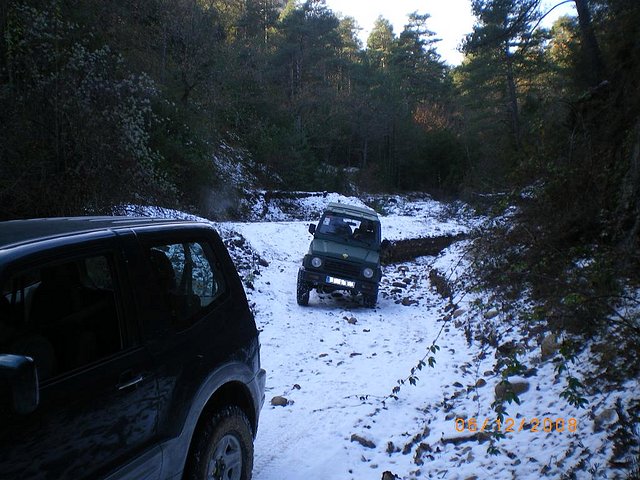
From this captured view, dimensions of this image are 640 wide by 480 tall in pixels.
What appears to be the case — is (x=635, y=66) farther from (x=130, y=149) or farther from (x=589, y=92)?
(x=130, y=149)

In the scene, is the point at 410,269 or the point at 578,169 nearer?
the point at 578,169

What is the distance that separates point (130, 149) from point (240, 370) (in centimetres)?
787

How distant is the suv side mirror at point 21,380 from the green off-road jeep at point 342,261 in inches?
300

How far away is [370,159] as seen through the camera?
44844 mm

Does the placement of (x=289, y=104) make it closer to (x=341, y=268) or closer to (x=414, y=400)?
(x=341, y=268)

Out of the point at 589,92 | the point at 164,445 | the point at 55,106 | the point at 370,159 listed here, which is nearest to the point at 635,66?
the point at 589,92

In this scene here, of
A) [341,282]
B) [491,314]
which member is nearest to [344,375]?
[491,314]

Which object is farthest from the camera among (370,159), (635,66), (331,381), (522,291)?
(370,159)

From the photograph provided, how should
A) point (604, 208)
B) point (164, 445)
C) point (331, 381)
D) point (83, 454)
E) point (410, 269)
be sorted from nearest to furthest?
point (83, 454) → point (164, 445) → point (331, 381) → point (604, 208) → point (410, 269)

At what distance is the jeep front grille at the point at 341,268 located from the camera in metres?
9.29

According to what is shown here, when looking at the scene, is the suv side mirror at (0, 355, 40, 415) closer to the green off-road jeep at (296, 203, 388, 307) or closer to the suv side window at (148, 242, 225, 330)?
the suv side window at (148, 242, 225, 330)

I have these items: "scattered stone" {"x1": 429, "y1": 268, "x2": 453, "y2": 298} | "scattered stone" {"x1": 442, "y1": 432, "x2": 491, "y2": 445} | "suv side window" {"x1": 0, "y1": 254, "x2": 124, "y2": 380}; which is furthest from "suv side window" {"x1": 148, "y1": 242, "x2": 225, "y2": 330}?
"scattered stone" {"x1": 429, "y1": 268, "x2": 453, "y2": 298}

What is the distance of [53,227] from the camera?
2.43 m

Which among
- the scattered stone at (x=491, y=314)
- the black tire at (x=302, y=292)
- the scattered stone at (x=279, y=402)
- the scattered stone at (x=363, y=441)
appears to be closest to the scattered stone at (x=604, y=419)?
the scattered stone at (x=363, y=441)
